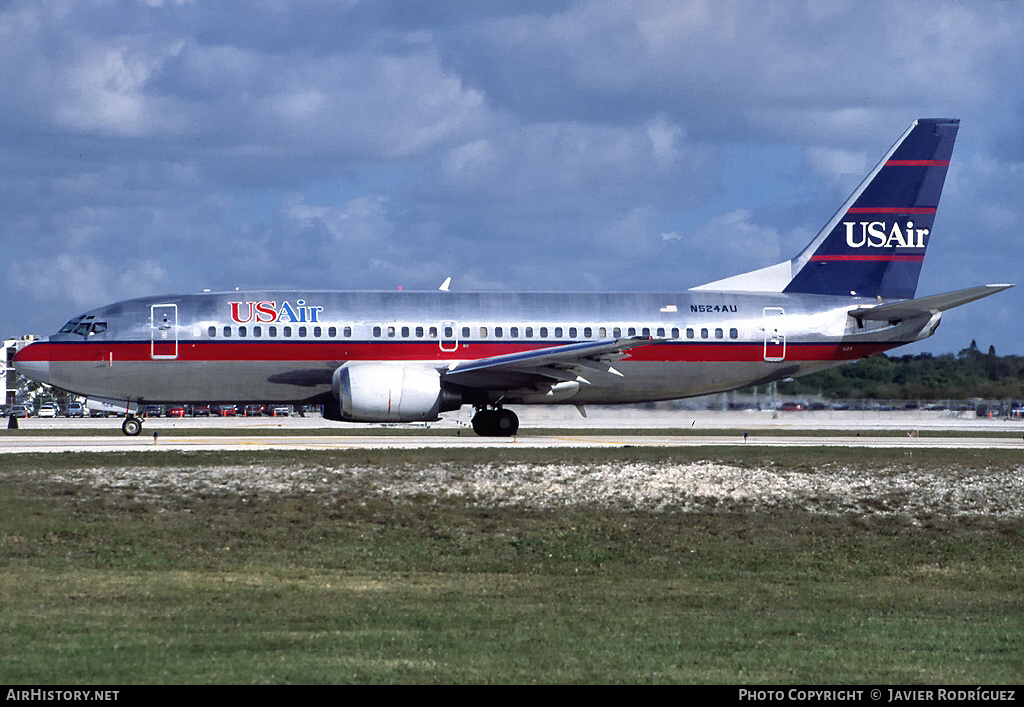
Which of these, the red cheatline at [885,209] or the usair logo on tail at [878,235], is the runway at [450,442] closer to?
the usair logo on tail at [878,235]

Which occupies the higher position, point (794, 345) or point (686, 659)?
point (794, 345)

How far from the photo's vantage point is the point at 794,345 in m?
37.6

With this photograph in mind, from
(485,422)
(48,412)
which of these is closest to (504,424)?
(485,422)

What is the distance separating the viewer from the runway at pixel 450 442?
3173 centimetres

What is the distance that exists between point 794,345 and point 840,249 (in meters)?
4.33

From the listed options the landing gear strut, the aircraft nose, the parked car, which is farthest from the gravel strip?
the parked car

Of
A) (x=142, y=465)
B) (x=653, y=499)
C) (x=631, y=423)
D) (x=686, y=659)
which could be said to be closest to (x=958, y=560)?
(x=653, y=499)

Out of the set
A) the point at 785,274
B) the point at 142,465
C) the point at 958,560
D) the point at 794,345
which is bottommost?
the point at 958,560

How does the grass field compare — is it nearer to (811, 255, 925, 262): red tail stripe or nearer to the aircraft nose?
the aircraft nose

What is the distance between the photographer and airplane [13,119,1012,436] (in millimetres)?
35125

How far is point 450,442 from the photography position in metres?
33.9

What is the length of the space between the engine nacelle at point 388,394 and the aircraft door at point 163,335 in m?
5.39

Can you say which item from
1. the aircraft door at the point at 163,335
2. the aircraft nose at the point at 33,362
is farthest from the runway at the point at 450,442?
the aircraft door at the point at 163,335
